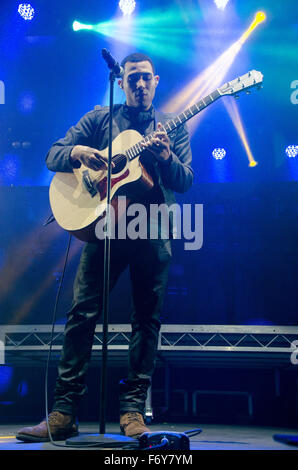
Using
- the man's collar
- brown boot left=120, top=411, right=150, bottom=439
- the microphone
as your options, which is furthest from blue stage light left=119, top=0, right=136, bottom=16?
brown boot left=120, top=411, right=150, bottom=439

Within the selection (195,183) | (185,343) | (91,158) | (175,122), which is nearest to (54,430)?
(91,158)

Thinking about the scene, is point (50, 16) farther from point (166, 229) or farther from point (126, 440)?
point (126, 440)

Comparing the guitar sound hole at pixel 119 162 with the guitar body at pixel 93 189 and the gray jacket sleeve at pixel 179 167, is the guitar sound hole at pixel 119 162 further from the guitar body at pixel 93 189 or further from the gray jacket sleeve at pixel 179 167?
the gray jacket sleeve at pixel 179 167

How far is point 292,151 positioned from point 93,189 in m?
6.82

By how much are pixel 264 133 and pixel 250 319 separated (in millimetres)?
3316

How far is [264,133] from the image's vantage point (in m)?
8.67

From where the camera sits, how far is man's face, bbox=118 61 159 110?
274 cm

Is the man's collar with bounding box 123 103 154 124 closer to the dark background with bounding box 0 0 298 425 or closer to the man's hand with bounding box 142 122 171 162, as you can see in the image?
the man's hand with bounding box 142 122 171 162

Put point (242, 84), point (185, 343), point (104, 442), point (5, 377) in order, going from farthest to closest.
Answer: point (5, 377) < point (185, 343) < point (242, 84) < point (104, 442)

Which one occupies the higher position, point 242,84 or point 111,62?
point 242,84

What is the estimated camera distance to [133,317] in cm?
256

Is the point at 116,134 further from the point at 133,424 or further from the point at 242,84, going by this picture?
the point at 133,424

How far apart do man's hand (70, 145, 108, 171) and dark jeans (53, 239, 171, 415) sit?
0.41 meters

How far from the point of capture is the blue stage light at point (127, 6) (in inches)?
309
